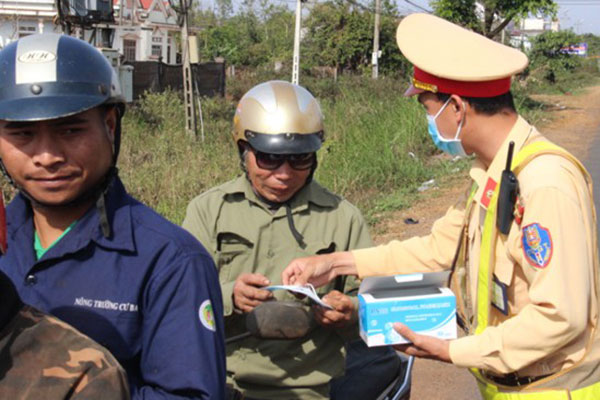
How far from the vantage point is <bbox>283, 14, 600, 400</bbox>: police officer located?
2035mm

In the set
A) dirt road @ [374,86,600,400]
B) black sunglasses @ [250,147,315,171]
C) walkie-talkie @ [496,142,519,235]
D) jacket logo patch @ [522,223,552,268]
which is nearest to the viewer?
jacket logo patch @ [522,223,552,268]

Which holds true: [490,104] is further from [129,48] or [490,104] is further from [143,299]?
[129,48]

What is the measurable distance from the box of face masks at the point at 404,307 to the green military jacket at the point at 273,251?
0.27 meters

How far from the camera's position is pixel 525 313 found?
2.09 meters

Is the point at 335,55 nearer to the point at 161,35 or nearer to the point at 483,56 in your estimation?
the point at 161,35

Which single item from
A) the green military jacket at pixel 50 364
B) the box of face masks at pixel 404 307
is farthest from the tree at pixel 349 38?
the green military jacket at pixel 50 364

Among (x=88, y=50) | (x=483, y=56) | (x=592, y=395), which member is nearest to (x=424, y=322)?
(x=592, y=395)

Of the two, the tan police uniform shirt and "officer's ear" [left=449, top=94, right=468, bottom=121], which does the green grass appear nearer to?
"officer's ear" [left=449, top=94, right=468, bottom=121]

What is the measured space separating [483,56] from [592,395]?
1171mm

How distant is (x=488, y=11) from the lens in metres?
21.8

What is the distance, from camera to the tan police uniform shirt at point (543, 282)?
2018 millimetres

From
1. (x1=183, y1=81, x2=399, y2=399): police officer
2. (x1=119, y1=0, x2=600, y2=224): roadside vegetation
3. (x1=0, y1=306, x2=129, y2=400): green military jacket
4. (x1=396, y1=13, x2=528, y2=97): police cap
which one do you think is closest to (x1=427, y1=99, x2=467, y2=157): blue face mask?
(x1=396, y1=13, x2=528, y2=97): police cap

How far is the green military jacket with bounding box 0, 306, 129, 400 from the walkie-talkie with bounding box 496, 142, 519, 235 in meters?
1.33

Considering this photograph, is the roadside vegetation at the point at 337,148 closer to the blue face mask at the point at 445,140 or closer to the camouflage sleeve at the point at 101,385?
the blue face mask at the point at 445,140
